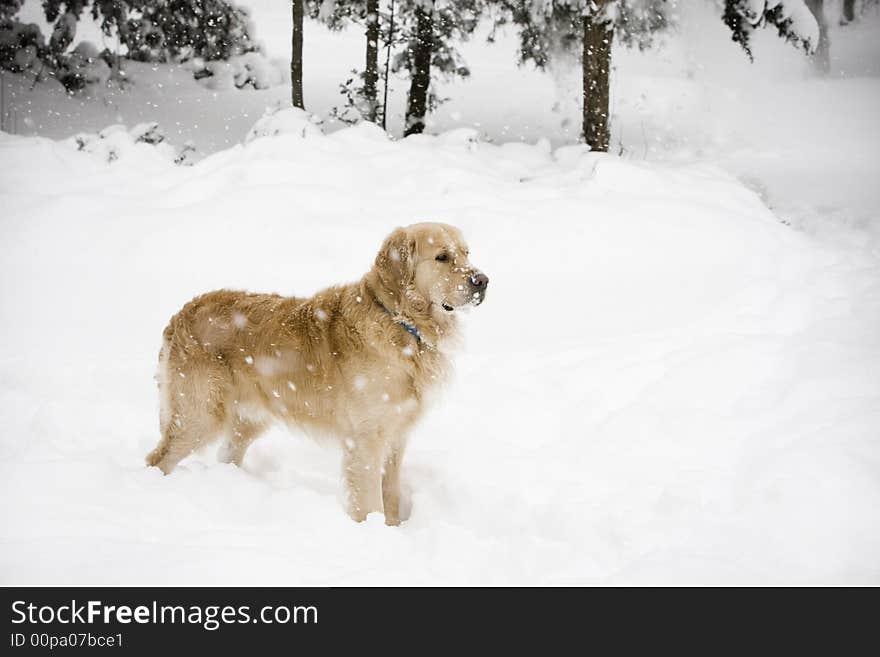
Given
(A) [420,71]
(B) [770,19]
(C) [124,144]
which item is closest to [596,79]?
(B) [770,19]

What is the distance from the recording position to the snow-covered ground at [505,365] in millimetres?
2494

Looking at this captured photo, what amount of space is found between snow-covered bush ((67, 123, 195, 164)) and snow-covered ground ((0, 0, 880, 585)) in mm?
283

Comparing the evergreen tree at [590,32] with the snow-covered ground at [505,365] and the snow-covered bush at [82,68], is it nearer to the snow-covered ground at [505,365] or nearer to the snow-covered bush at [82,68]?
the snow-covered ground at [505,365]

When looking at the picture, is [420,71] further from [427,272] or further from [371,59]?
[427,272]

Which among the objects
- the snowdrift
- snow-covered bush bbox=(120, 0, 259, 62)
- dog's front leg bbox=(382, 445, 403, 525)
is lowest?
dog's front leg bbox=(382, 445, 403, 525)

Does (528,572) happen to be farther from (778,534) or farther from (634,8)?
(634,8)

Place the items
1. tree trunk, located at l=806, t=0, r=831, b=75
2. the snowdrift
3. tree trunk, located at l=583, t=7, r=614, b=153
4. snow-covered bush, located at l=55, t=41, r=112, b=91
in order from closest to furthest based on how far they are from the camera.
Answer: the snowdrift
tree trunk, located at l=583, t=7, r=614, b=153
tree trunk, located at l=806, t=0, r=831, b=75
snow-covered bush, located at l=55, t=41, r=112, b=91

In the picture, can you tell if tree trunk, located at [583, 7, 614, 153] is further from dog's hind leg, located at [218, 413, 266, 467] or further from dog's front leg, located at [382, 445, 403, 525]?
dog's hind leg, located at [218, 413, 266, 467]

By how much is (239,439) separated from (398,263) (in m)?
1.35

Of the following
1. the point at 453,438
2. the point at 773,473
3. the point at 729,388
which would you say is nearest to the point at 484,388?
the point at 453,438

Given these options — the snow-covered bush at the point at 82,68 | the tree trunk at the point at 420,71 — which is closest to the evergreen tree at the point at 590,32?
the tree trunk at the point at 420,71

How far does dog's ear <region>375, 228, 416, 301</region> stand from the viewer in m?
2.99

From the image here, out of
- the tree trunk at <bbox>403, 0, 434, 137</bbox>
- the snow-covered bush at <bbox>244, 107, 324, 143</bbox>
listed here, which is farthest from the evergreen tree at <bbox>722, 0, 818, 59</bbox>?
the snow-covered bush at <bbox>244, 107, 324, 143</bbox>

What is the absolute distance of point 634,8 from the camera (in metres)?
8.09
